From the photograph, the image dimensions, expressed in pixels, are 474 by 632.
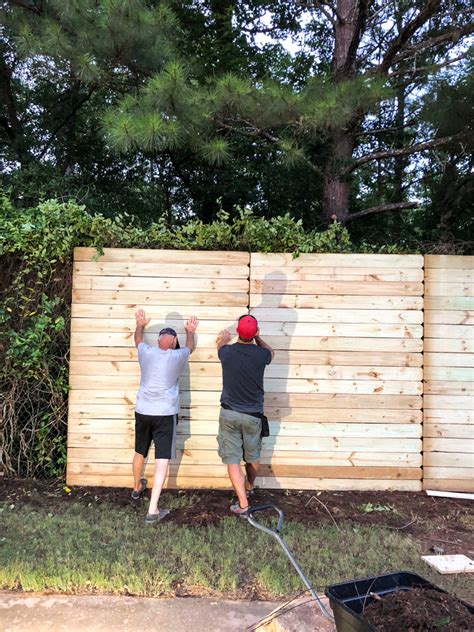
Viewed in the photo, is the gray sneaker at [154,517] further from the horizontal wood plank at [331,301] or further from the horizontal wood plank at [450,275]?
the horizontal wood plank at [450,275]

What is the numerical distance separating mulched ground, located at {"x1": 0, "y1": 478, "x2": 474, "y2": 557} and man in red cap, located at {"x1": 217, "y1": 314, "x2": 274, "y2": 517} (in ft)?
1.31

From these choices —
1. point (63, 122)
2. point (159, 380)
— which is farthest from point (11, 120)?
point (159, 380)

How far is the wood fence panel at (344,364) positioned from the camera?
4875 mm

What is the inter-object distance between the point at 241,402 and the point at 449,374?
86.5 inches

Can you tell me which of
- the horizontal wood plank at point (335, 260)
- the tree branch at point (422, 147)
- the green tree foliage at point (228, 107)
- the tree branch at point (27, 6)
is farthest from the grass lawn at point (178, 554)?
the tree branch at point (27, 6)

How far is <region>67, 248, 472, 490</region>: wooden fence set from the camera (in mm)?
4859

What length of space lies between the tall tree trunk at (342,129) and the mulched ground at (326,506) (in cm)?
352

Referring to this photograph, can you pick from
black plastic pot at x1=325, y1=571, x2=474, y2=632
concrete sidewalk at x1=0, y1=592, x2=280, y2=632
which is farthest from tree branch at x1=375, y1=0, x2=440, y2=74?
concrete sidewalk at x1=0, y1=592, x2=280, y2=632

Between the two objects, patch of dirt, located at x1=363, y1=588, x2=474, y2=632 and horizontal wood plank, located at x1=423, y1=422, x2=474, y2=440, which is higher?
horizontal wood plank, located at x1=423, y1=422, x2=474, y2=440

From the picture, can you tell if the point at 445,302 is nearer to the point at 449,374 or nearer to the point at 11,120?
the point at 449,374

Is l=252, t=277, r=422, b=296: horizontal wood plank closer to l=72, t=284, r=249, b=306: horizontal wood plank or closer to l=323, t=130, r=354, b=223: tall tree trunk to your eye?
l=72, t=284, r=249, b=306: horizontal wood plank

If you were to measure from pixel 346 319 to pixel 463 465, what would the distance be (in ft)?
6.06

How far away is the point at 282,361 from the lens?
4922 mm

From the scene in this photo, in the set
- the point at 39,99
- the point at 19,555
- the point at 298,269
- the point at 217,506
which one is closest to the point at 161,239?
the point at 298,269
